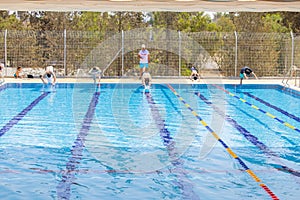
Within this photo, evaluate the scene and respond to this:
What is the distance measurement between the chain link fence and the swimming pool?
5.41m

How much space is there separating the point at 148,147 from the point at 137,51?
1275 cm

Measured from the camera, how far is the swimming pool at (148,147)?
20.4ft

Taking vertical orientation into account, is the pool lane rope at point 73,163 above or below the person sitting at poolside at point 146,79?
below

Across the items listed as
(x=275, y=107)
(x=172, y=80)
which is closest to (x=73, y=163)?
(x=275, y=107)

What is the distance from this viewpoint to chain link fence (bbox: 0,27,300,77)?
2070cm

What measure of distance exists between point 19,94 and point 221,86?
6.70 m

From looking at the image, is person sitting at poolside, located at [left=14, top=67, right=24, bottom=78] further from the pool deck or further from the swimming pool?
the swimming pool

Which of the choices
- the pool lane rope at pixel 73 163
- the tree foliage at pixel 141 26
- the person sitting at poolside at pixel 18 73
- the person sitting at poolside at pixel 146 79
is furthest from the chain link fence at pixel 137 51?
the pool lane rope at pixel 73 163

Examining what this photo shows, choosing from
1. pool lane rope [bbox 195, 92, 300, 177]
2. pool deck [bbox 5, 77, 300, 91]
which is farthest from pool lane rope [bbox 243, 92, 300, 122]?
pool deck [bbox 5, 77, 300, 91]

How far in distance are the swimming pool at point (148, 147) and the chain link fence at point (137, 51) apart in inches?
213

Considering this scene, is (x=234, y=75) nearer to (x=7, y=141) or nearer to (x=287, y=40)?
(x=287, y=40)

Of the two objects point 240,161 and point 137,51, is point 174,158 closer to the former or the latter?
point 240,161

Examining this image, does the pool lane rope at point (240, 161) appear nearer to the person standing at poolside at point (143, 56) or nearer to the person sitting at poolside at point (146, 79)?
the person sitting at poolside at point (146, 79)

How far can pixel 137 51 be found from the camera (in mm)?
21094
